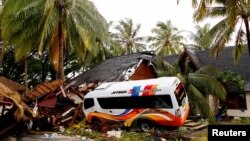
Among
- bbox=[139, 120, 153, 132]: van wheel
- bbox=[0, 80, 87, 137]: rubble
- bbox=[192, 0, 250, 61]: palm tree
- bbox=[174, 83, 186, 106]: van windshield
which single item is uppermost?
bbox=[192, 0, 250, 61]: palm tree

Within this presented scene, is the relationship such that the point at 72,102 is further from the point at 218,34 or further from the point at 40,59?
the point at 40,59

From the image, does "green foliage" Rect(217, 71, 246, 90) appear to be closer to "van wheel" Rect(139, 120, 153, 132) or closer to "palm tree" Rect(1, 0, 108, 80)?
"van wheel" Rect(139, 120, 153, 132)

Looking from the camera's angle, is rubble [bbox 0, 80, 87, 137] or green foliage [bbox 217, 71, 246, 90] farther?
green foliage [bbox 217, 71, 246, 90]

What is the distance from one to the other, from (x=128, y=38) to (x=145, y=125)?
Result: 91.7ft

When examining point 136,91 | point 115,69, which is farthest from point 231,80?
point 115,69

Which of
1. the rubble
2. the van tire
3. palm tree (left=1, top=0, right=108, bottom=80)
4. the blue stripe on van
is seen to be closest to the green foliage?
the blue stripe on van

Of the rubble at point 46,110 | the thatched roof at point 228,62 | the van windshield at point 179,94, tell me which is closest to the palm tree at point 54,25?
the rubble at point 46,110

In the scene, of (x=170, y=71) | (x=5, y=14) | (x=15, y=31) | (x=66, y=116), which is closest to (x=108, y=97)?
(x=66, y=116)

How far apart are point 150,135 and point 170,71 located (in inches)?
315

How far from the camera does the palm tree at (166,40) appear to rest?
143ft

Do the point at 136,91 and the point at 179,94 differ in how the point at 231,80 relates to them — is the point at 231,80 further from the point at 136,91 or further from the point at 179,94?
the point at 136,91

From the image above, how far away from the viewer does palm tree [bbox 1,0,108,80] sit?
22.6 meters

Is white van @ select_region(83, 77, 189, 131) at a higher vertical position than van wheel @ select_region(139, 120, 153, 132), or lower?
higher

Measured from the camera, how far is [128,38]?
44.6m
